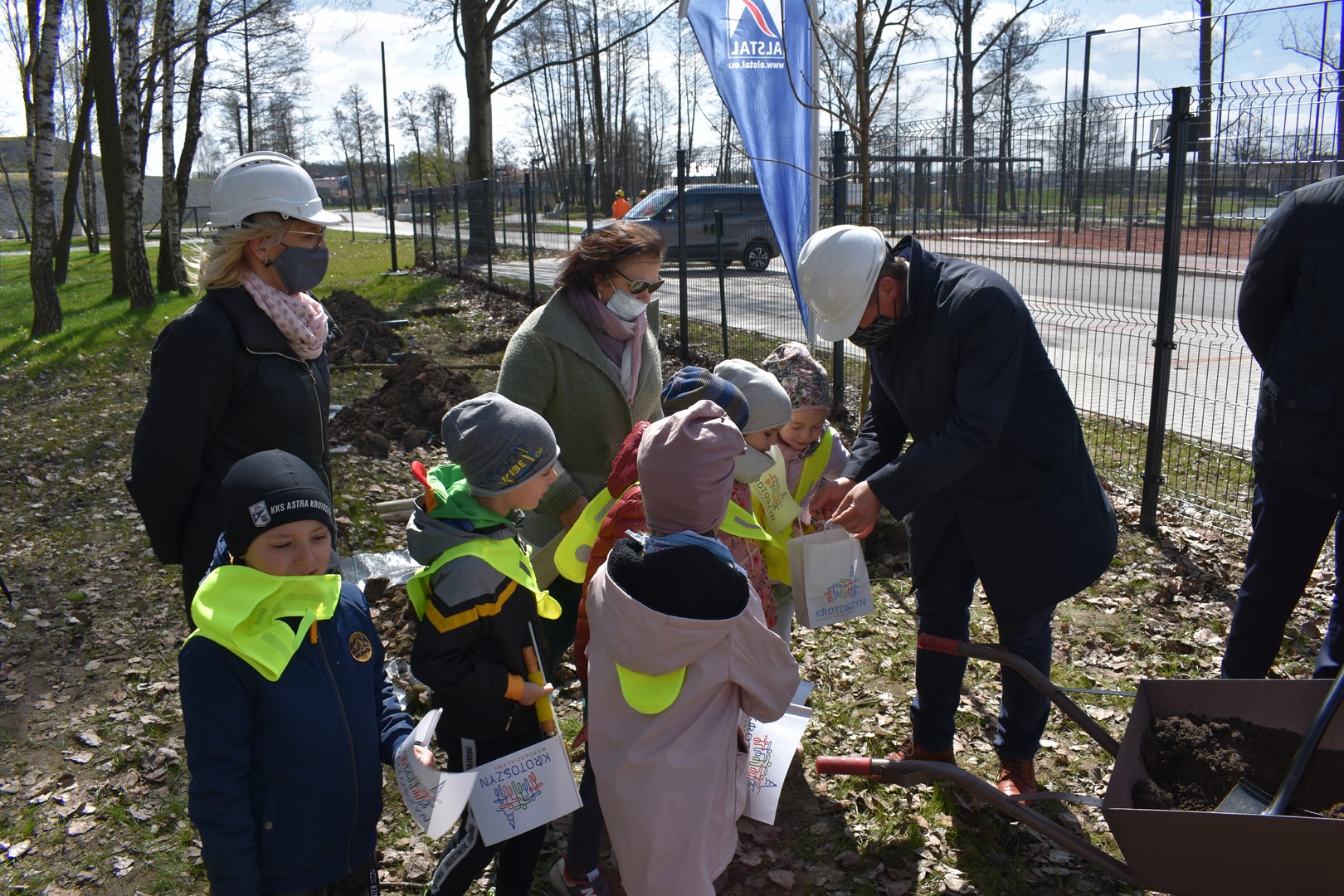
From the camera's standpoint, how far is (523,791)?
7.70ft

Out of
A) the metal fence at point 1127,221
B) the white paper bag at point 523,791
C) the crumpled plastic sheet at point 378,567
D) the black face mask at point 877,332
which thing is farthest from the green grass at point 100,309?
the white paper bag at point 523,791

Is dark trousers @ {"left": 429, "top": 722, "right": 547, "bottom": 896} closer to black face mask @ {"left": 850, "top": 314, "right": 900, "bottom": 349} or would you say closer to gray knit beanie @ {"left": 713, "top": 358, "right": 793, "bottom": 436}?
gray knit beanie @ {"left": 713, "top": 358, "right": 793, "bottom": 436}

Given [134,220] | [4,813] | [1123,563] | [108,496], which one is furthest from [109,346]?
[1123,563]

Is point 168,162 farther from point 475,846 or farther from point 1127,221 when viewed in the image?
point 475,846

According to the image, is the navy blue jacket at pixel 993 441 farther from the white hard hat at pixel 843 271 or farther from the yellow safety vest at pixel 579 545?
the yellow safety vest at pixel 579 545

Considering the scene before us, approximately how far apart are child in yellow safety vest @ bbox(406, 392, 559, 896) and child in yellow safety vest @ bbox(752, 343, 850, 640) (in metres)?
0.89

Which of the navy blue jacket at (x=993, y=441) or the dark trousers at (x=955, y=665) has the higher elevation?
the navy blue jacket at (x=993, y=441)

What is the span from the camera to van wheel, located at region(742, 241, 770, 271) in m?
12.6

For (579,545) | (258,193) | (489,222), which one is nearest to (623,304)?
(579,545)

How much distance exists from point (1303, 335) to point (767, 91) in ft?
16.7

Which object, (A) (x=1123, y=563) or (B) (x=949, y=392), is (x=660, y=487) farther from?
(A) (x=1123, y=563)

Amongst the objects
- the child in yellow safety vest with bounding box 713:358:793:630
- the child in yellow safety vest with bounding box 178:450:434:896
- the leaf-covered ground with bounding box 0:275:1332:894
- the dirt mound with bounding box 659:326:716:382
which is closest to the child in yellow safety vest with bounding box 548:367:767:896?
the child in yellow safety vest with bounding box 713:358:793:630

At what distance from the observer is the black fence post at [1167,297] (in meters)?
5.31

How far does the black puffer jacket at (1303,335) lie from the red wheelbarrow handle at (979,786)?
1.59 m
